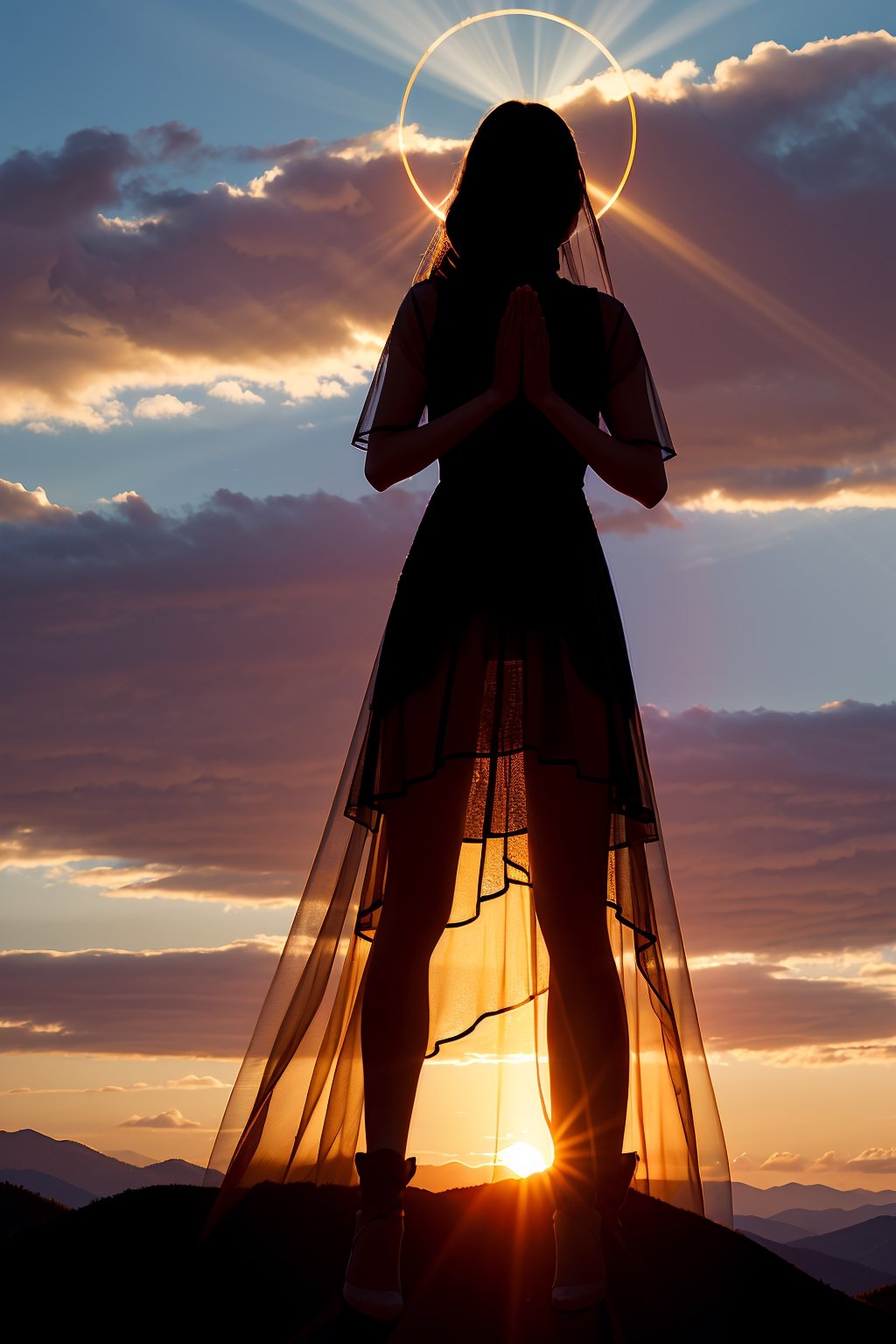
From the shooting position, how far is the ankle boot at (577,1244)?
2.75 m

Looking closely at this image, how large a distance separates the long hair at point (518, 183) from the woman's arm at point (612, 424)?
0.98 ft

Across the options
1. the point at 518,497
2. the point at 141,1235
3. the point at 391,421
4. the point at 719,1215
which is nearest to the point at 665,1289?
the point at 719,1215

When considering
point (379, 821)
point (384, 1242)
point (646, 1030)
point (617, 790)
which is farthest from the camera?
point (646, 1030)

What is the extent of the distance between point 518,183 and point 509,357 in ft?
1.85

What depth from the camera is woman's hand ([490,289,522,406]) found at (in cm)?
291

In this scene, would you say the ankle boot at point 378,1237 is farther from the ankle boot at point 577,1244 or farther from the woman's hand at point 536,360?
the woman's hand at point 536,360

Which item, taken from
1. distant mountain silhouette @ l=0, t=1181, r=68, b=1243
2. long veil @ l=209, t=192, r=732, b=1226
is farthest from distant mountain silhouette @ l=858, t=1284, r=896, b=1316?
distant mountain silhouette @ l=0, t=1181, r=68, b=1243

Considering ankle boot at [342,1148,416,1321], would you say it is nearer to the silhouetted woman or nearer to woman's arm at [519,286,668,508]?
the silhouetted woman

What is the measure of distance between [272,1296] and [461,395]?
245 centimetres

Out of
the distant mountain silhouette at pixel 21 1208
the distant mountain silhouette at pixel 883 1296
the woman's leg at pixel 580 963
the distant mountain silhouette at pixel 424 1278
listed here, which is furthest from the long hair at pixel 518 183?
the distant mountain silhouette at pixel 21 1208

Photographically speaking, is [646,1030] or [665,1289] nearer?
[665,1289]

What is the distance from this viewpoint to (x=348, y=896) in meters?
3.47

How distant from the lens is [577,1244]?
9.11 ft

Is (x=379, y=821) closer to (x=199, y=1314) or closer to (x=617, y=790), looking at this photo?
(x=617, y=790)
